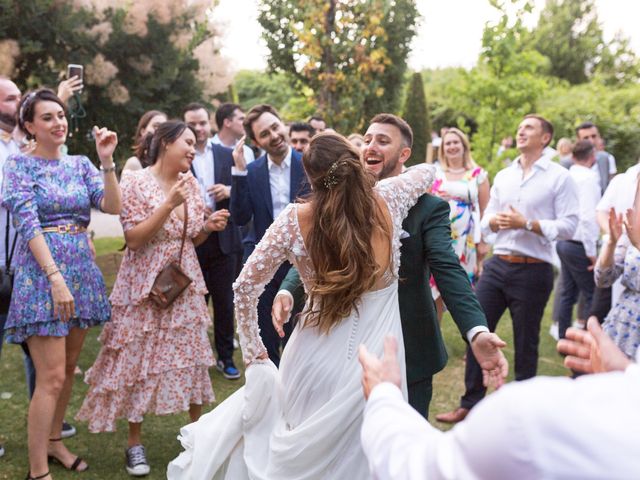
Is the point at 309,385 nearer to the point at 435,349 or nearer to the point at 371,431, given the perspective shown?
the point at 435,349

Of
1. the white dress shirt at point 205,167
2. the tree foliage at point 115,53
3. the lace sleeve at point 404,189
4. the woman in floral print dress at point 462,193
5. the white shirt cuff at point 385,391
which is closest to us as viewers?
the white shirt cuff at point 385,391

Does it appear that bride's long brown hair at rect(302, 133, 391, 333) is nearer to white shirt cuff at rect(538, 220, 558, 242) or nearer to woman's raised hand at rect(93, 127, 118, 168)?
woman's raised hand at rect(93, 127, 118, 168)

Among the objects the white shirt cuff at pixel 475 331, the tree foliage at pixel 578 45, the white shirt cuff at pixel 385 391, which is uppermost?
the tree foliage at pixel 578 45

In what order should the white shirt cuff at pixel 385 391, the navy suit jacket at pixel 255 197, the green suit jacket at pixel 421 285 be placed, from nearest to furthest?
the white shirt cuff at pixel 385 391 → the green suit jacket at pixel 421 285 → the navy suit jacket at pixel 255 197

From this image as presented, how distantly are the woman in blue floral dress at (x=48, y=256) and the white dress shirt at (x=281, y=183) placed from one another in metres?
1.53

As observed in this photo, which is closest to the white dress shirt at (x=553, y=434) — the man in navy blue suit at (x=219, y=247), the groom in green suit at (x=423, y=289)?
the groom in green suit at (x=423, y=289)

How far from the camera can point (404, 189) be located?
2.89m

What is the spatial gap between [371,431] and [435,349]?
151cm

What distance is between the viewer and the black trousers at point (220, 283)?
575 cm

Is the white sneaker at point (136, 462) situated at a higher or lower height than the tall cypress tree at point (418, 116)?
lower

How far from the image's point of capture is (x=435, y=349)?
2967 millimetres

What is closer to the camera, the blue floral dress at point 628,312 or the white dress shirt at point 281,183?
the blue floral dress at point 628,312

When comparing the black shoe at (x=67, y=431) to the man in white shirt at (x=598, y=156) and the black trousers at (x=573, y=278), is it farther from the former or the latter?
the man in white shirt at (x=598, y=156)

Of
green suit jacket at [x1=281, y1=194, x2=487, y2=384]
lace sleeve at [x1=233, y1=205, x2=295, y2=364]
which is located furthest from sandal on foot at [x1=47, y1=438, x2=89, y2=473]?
green suit jacket at [x1=281, y1=194, x2=487, y2=384]
